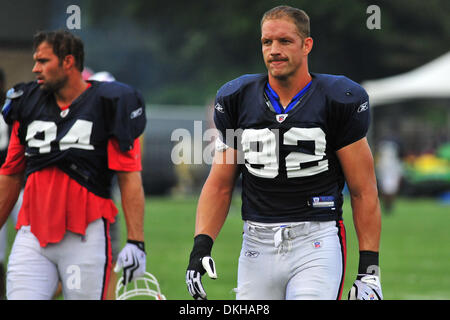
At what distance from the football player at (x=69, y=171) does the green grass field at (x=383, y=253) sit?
378cm

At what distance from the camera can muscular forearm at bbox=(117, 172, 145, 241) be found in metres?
5.83

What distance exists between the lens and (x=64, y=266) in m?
5.55

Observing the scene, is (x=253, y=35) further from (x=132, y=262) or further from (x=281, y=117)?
(x=281, y=117)

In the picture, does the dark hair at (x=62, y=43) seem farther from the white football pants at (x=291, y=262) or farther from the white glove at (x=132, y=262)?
the white football pants at (x=291, y=262)

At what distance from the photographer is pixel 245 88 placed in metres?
4.90

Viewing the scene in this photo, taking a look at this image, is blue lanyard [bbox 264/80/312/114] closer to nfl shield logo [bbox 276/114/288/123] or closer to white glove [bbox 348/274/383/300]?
nfl shield logo [bbox 276/114/288/123]

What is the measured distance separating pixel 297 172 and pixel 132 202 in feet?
4.60

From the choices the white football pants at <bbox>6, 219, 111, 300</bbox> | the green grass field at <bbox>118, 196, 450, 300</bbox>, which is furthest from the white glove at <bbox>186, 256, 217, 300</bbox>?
the green grass field at <bbox>118, 196, 450, 300</bbox>

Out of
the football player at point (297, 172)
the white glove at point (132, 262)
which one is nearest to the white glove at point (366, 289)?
the football player at point (297, 172)

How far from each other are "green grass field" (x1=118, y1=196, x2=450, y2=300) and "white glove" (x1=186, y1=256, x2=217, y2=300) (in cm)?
337

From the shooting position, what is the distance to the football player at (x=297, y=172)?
4.73 m
